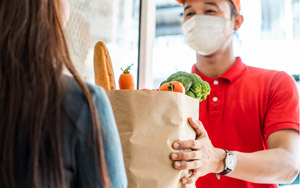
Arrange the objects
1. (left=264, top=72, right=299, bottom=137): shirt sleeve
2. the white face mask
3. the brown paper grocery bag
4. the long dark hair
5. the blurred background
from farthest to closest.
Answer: the white face mask → the blurred background → (left=264, top=72, right=299, bottom=137): shirt sleeve → the brown paper grocery bag → the long dark hair

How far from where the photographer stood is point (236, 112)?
1.49 m

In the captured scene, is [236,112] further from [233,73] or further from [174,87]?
[174,87]

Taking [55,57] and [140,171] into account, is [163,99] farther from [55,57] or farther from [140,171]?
[55,57]

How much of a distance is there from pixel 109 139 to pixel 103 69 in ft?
1.41

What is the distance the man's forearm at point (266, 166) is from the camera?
4.05ft

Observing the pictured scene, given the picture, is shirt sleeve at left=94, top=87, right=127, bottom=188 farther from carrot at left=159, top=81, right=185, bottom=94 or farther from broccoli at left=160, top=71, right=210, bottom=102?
broccoli at left=160, top=71, right=210, bottom=102

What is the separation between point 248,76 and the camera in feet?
5.24

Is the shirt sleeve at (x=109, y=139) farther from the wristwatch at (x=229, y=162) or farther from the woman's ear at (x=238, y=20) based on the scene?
the woman's ear at (x=238, y=20)

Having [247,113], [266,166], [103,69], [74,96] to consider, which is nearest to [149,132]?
[103,69]

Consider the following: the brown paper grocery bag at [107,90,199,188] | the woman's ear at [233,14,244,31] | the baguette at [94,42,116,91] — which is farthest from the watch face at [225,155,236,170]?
the woman's ear at [233,14,244,31]

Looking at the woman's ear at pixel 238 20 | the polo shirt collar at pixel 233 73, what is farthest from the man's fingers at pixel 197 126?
the woman's ear at pixel 238 20

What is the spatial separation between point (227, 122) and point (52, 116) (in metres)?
1.04

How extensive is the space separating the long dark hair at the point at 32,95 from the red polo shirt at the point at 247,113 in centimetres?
96

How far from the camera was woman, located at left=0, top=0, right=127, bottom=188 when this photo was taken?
55 cm
